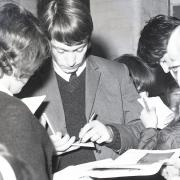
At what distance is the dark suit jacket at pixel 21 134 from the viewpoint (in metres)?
1.16

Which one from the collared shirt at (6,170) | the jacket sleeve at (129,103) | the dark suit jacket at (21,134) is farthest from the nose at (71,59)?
the collared shirt at (6,170)

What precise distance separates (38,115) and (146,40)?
3.04 ft

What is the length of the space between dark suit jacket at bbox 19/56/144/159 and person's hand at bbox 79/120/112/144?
11cm

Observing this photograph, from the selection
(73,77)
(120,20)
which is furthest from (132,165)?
(120,20)

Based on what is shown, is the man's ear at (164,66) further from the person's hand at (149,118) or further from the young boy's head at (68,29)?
the young boy's head at (68,29)

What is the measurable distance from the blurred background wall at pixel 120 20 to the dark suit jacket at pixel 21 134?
10.3 feet

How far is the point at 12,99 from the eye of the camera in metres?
1.24

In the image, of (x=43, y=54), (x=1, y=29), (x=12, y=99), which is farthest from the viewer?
(x=43, y=54)

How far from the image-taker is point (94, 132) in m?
1.96

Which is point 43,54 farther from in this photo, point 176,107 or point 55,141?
point 176,107

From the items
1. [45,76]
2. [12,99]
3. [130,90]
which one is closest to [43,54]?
[12,99]

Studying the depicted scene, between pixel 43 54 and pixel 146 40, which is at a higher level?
pixel 43 54

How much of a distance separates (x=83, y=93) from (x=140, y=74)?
1.60 ft

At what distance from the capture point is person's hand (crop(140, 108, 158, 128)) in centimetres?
216
